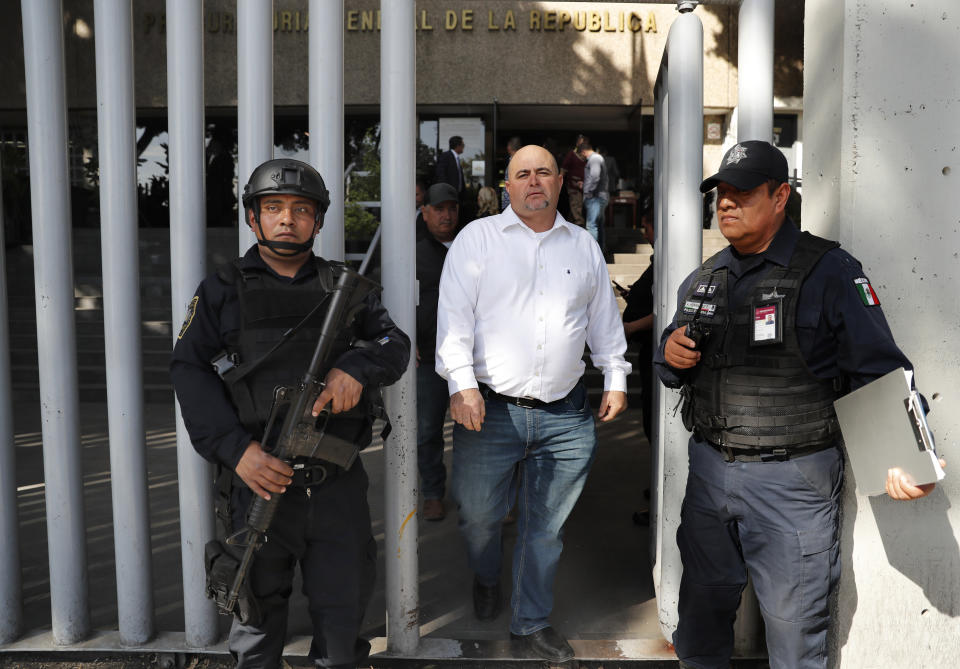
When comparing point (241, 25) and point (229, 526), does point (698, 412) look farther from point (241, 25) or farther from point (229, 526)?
point (241, 25)

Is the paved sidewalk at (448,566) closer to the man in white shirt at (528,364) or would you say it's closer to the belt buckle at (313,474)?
the man in white shirt at (528,364)

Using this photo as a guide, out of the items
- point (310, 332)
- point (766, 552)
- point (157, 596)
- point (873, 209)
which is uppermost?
point (873, 209)

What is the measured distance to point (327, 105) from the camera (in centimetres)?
294

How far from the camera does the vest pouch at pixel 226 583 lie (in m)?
2.40

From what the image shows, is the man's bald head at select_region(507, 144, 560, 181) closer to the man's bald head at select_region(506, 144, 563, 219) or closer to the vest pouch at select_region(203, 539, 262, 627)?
the man's bald head at select_region(506, 144, 563, 219)

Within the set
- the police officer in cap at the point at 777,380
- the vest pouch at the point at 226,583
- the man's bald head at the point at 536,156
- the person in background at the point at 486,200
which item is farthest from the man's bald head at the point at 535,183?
the person in background at the point at 486,200

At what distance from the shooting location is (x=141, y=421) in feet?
10.1

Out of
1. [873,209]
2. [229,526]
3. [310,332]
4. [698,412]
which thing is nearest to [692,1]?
[873,209]

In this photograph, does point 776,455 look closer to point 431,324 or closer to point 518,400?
point 518,400

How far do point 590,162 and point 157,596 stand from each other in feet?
28.0

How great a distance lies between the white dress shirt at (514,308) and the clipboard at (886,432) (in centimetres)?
93

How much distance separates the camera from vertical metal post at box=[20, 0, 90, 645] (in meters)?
2.93

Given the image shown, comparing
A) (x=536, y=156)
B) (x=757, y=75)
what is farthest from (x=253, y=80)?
(x=757, y=75)

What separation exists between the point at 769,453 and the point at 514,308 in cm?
106
